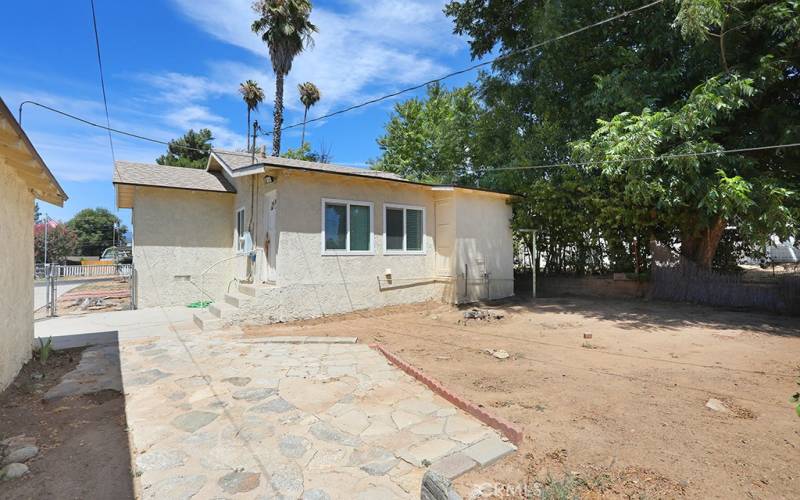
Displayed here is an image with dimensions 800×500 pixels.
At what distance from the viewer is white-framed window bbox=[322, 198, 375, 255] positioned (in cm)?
977

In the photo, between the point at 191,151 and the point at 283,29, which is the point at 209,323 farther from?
the point at 191,151

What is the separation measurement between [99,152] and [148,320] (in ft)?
27.1

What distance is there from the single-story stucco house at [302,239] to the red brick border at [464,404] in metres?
4.12

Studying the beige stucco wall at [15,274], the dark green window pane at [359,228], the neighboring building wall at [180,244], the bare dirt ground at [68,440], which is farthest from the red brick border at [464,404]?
the neighboring building wall at [180,244]

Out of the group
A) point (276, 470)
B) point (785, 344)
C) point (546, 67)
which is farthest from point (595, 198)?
point (276, 470)

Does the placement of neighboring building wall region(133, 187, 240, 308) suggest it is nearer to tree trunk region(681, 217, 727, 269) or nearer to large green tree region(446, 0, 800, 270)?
large green tree region(446, 0, 800, 270)

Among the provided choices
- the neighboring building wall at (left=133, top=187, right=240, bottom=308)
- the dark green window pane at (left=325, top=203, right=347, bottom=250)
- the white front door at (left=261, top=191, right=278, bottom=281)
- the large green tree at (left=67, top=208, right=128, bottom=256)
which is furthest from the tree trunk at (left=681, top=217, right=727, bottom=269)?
the large green tree at (left=67, top=208, right=128, bottom=256)

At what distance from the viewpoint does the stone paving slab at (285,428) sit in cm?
298

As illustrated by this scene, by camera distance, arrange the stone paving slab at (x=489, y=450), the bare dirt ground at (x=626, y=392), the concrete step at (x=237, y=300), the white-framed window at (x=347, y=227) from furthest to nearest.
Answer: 1. the white-framed window at (x=347, y=227)
2. the concrete step at (x=237, y=300)
3. the stone paving slab at (x=489, y=450)
4. the bare dirt ground at (x=626, y=392)

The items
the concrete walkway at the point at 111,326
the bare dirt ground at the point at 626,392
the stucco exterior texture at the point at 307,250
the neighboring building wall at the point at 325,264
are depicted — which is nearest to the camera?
the bare dirt ground at the point at 626,392

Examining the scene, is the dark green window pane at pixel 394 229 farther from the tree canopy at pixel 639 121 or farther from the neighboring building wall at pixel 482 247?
the tree canopy at pixel 639 121

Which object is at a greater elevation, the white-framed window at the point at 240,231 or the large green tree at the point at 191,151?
the large green tree at the point at 191,151

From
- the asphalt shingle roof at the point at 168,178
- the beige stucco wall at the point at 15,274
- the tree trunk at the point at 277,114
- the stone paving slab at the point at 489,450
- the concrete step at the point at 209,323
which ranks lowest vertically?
the stone paving slab at the point at 489,450

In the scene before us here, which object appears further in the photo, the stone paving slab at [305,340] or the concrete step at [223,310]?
the concrete step at [223,310]
